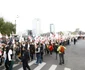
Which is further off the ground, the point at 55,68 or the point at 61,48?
the point at 61,48

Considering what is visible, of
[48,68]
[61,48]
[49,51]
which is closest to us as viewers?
[48,68]

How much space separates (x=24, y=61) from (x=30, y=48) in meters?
7.69

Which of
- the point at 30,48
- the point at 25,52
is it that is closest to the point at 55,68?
the point at 25,52

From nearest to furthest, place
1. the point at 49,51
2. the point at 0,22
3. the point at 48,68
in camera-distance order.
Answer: the point at 48,68, the point at 49,51, the point at 0,22

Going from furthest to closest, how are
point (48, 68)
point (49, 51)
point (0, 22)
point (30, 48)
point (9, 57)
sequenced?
point (0, 22) → point (49, 51) → point (30, 48) → point (48, 68) → point (9, 57)

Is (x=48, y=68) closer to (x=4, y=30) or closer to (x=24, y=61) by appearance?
(x=24, y=61)

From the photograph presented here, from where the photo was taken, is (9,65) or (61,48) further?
(61,48)

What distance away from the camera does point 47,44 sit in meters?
32.8

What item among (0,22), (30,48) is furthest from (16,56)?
(0,22)

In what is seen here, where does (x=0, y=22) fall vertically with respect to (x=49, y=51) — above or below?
above

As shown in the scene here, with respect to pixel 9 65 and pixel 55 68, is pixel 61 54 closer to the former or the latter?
pixel 55 68

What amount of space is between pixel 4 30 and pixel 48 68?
87066 millimetres

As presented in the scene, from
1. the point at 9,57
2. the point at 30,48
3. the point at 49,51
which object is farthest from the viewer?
the point at 49,51

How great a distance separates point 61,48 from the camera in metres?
20.5
